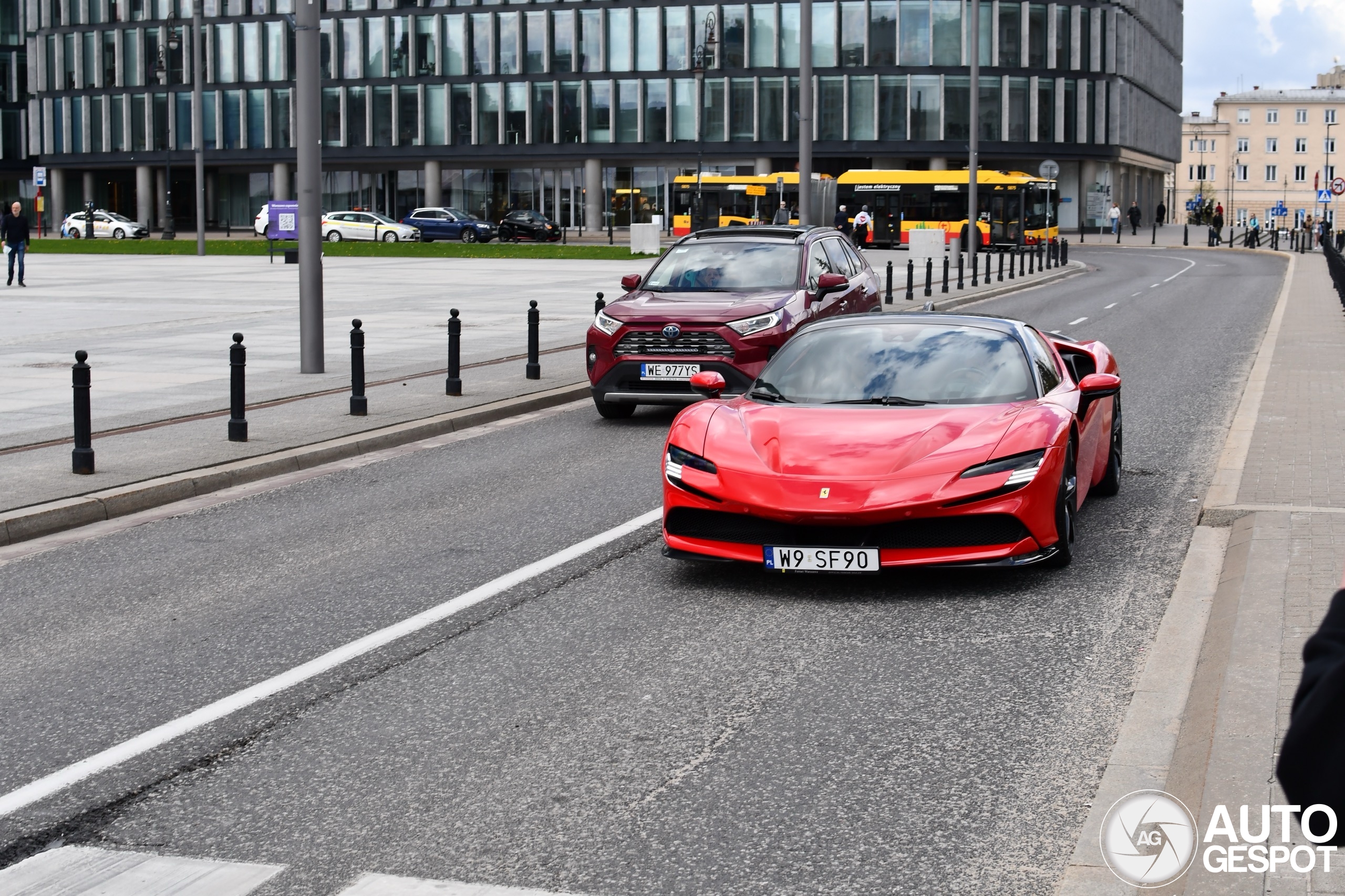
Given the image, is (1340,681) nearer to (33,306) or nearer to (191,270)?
(33,306)

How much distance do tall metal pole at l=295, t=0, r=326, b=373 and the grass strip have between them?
33937 millimetres

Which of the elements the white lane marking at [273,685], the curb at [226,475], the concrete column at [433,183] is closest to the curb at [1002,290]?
the curb at [226,475]

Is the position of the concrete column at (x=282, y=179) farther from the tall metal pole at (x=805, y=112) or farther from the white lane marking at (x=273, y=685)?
the white lane marking at (x=273, y=685)

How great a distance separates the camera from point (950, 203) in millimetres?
66188

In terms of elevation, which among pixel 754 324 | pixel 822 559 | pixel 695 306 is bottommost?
pixel 822 559

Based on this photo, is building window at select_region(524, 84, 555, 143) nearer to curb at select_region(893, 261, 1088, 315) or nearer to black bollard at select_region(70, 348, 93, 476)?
curb at select_region(893, 261, 1088, 315)

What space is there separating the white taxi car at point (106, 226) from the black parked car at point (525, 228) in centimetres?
1772

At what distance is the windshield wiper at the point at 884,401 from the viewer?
28.1 feet

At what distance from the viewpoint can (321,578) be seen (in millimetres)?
8352

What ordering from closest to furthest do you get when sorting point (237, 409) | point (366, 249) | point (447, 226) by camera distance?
point (237, 409) < point (366, 249) < point (447, 226)

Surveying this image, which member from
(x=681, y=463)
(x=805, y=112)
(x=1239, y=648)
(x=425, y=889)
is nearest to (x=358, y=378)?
(x=681, y=463)

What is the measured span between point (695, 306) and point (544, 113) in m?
70.7

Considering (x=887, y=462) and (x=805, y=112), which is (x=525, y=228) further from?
(x=887, y=462)

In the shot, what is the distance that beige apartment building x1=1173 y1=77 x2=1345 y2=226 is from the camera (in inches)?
6585
